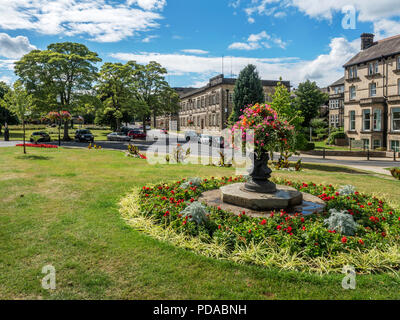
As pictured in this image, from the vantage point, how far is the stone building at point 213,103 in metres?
55.2

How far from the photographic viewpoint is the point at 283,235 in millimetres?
5949

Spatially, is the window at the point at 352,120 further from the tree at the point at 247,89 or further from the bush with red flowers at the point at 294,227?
the bush with red flowers at the point at 294,227

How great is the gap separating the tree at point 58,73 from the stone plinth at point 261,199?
31.4m

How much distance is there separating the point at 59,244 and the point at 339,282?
5213mm

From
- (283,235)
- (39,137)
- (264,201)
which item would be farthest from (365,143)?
(39,137)

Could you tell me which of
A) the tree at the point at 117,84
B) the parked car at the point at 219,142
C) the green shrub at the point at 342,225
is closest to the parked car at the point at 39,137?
the tree at the point at 117,84

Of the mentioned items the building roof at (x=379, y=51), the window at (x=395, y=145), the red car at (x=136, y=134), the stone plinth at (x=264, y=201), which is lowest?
the stone plinth at (x=264, y=201)

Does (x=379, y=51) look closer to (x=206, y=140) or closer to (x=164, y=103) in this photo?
(x=206, y=140)

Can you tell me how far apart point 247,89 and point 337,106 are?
2979cm

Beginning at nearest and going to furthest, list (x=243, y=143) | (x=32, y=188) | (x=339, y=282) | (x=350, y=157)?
(x=339, y=282)
(x=243, y=143)
(x=32, y=188)
(x=350, y=157)

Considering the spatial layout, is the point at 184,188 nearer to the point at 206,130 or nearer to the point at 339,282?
the point at 339,282
